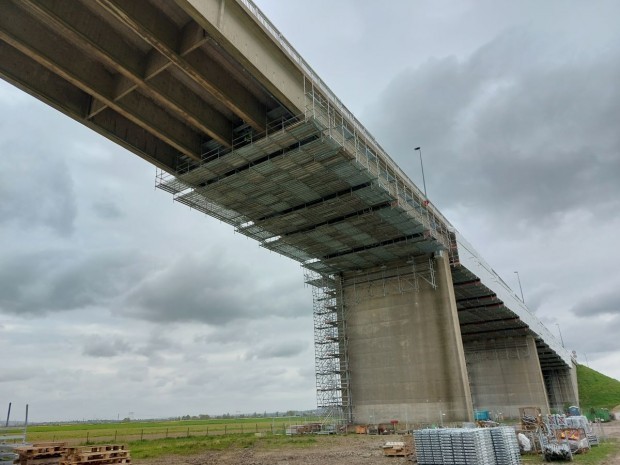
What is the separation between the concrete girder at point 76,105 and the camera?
66.7 feet

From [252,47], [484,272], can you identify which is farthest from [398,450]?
[484,272]

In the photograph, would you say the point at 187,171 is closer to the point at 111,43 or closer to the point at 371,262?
the point at 111,43

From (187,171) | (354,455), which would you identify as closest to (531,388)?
(354,455)

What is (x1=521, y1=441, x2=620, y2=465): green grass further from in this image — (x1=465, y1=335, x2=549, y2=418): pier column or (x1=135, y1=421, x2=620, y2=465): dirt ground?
(x1=465, y1=335, x2=549, y2=418): pier column

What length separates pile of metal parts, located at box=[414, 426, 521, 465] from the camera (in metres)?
16.2

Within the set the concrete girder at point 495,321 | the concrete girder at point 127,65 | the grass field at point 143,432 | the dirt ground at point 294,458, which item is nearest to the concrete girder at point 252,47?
the concrete girder at point 127,65

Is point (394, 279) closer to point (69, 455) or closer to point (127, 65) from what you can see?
point (127, 65)

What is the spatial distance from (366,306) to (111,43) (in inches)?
1214

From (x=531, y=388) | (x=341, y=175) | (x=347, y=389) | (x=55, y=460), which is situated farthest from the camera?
(x=531, y=388)

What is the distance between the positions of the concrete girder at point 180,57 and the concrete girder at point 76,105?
21.9 feet

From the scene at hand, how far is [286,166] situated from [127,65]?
33.9 feet

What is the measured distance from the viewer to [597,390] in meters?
97.1

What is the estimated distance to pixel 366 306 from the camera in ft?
139

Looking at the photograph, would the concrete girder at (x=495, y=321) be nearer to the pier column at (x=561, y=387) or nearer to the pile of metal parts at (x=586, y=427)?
the pile of metal parts at (x=586, y=427)
